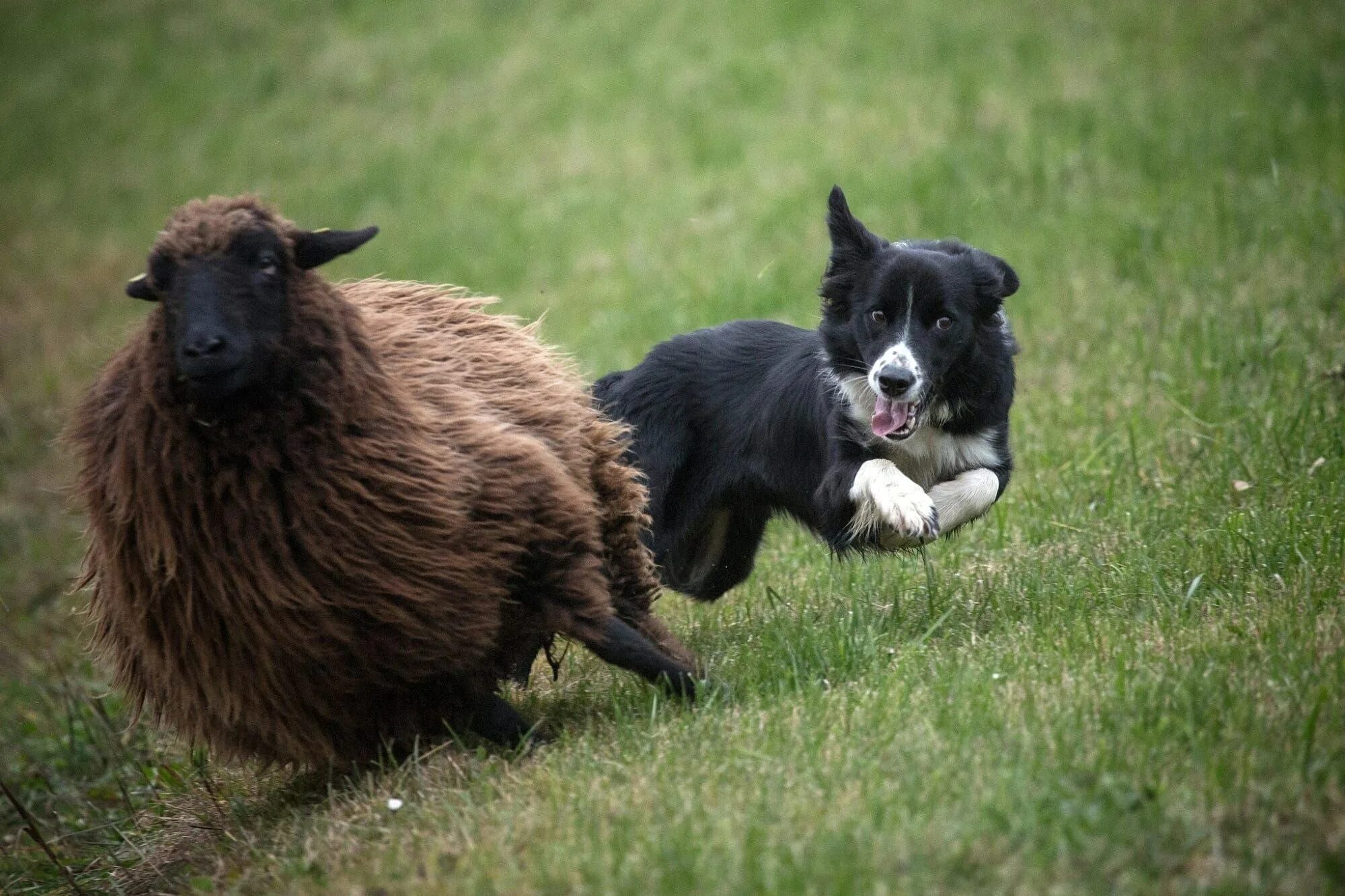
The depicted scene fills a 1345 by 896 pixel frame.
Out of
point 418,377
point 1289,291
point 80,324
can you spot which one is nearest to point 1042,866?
point 418,377

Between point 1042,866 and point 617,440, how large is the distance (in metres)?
2.89

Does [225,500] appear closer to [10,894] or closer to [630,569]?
[630,569]

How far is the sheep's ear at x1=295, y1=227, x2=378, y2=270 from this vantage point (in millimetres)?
4281

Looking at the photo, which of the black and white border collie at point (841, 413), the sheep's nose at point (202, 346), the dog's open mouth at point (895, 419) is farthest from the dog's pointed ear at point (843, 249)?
the sheep's nose at point (202, 346)

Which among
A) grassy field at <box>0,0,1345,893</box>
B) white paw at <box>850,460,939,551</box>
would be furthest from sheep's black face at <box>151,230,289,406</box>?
white paw at <box>850,460,939,551</box>

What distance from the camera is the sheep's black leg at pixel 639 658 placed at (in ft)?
15.1

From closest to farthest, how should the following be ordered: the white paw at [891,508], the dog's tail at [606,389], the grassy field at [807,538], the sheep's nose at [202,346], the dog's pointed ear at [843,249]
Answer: the grassy field at [807,538], the sheep's nose at [202,346], the white paw at [891,508], the dog's pointed ear at [843,249], the dog's tail at [606,389]

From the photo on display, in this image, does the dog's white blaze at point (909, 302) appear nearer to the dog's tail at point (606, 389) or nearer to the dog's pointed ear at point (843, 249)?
the dog's pointed ear at point (843, 249)

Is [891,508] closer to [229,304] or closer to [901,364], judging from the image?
[901,364]

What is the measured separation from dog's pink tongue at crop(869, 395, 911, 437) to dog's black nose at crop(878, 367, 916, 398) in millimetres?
91

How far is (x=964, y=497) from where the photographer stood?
5.05 m

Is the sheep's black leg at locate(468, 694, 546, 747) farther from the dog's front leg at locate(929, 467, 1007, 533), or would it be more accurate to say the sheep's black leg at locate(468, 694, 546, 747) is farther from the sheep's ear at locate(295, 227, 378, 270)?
the dog's front leg at locate(929, 467, 1007, 533)

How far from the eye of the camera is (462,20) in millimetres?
19453

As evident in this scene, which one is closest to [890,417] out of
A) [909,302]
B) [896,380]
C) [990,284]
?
[896,380]
